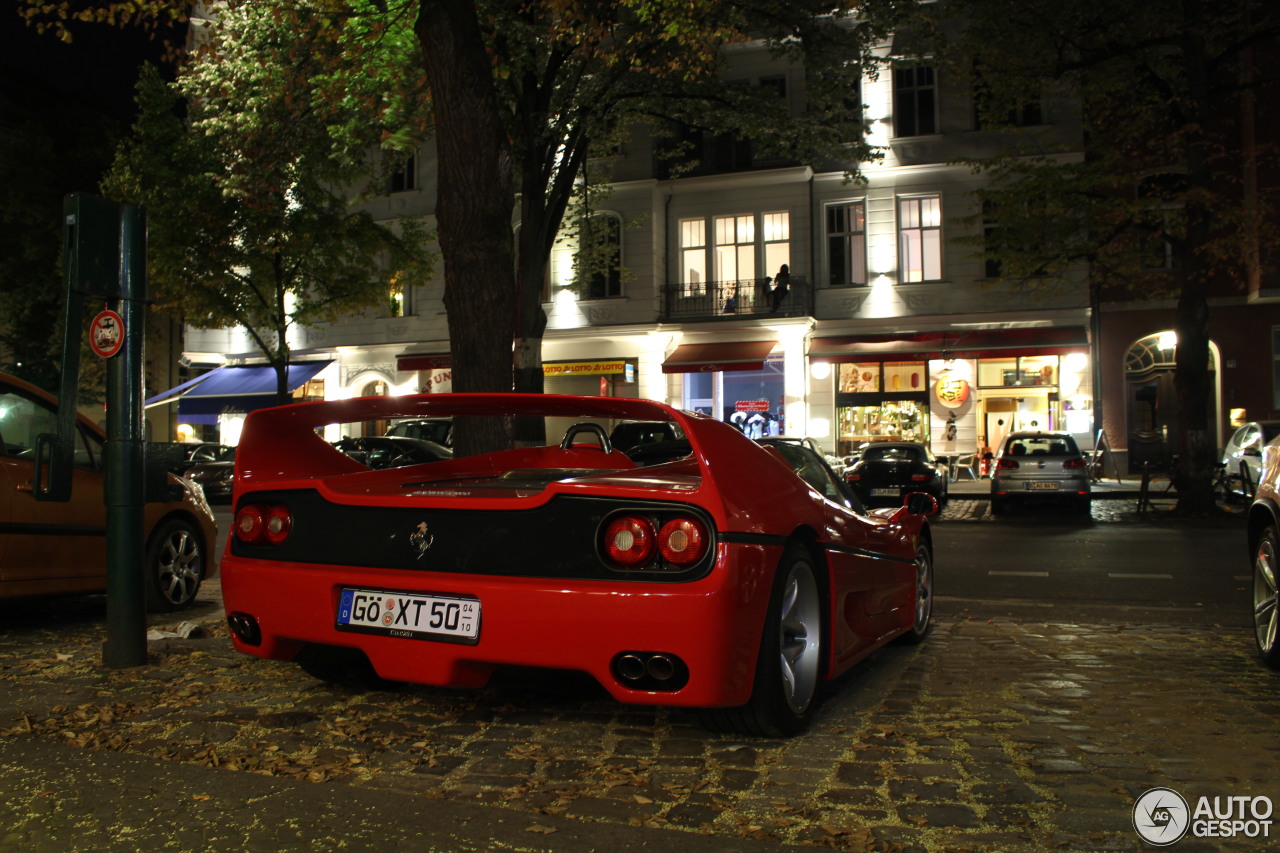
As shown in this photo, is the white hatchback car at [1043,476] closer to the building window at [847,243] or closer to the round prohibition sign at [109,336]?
the building window at [847,243]

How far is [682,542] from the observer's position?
3.25 m

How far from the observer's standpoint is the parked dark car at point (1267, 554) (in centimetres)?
492

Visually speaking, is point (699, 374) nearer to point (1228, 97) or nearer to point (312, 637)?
point (1228, 97)

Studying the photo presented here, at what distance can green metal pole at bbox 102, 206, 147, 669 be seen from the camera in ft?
Answer: 15.9

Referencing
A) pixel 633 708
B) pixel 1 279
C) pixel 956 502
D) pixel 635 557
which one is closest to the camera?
pixel 635 557

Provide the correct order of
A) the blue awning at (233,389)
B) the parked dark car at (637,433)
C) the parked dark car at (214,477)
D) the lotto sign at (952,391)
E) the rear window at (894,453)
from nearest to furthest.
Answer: the parked dark car at (637,433) → the rear window at (894,453) → the parked dark car at (214,477) → the lotto sign at (952,391) → the blue awning at (233,389)

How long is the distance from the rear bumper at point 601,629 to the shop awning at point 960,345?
76.5 feet

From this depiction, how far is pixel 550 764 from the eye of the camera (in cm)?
337

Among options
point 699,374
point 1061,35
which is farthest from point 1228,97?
point 699,374

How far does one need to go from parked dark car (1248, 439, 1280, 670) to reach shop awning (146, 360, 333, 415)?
96.7ft

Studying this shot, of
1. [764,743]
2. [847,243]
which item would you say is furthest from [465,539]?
[847,243]

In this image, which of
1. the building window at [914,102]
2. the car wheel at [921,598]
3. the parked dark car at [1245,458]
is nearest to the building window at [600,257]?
the building window at [914,102]

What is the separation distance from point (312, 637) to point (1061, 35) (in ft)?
58.4

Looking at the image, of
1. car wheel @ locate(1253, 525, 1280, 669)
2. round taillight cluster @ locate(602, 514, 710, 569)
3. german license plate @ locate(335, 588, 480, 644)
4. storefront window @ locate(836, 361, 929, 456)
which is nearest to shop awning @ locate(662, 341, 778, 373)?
storefront window @ locate(836, 361, 929, 456)
